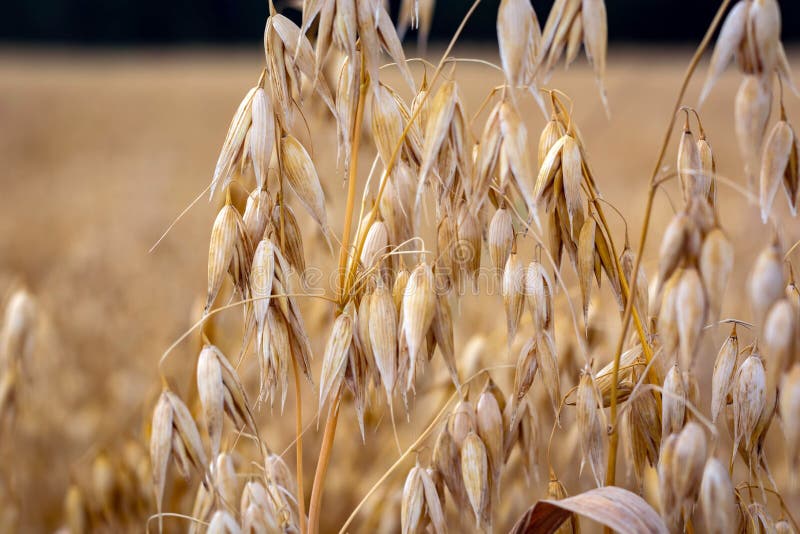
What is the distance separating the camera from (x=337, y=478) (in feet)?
3.52

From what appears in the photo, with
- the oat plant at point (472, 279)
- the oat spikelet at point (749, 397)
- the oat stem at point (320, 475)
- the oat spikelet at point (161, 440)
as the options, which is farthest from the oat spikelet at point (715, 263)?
the oat spikelet at point (161, 440)

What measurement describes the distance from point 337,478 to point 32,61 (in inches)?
447

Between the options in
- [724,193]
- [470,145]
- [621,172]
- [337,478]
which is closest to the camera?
[470,145]

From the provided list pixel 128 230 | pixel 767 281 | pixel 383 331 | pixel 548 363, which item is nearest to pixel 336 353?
pixel 383 331

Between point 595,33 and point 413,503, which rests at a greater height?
point 595,33

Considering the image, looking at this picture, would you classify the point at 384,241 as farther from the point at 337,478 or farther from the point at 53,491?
the point at 53,491

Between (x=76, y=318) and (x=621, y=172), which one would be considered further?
(x=621, y=172)

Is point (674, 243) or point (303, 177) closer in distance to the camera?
point (674, 243)

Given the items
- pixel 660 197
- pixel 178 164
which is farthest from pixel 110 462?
pixel 178 164

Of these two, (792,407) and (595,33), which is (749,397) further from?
(595,33)

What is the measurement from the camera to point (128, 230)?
8.64 feet

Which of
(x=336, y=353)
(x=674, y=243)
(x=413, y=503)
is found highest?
(x=674, y=243)

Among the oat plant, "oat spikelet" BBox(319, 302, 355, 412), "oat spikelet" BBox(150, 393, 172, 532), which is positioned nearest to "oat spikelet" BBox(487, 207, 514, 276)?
the oat plant

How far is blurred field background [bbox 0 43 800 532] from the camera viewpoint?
1043 millimetres
